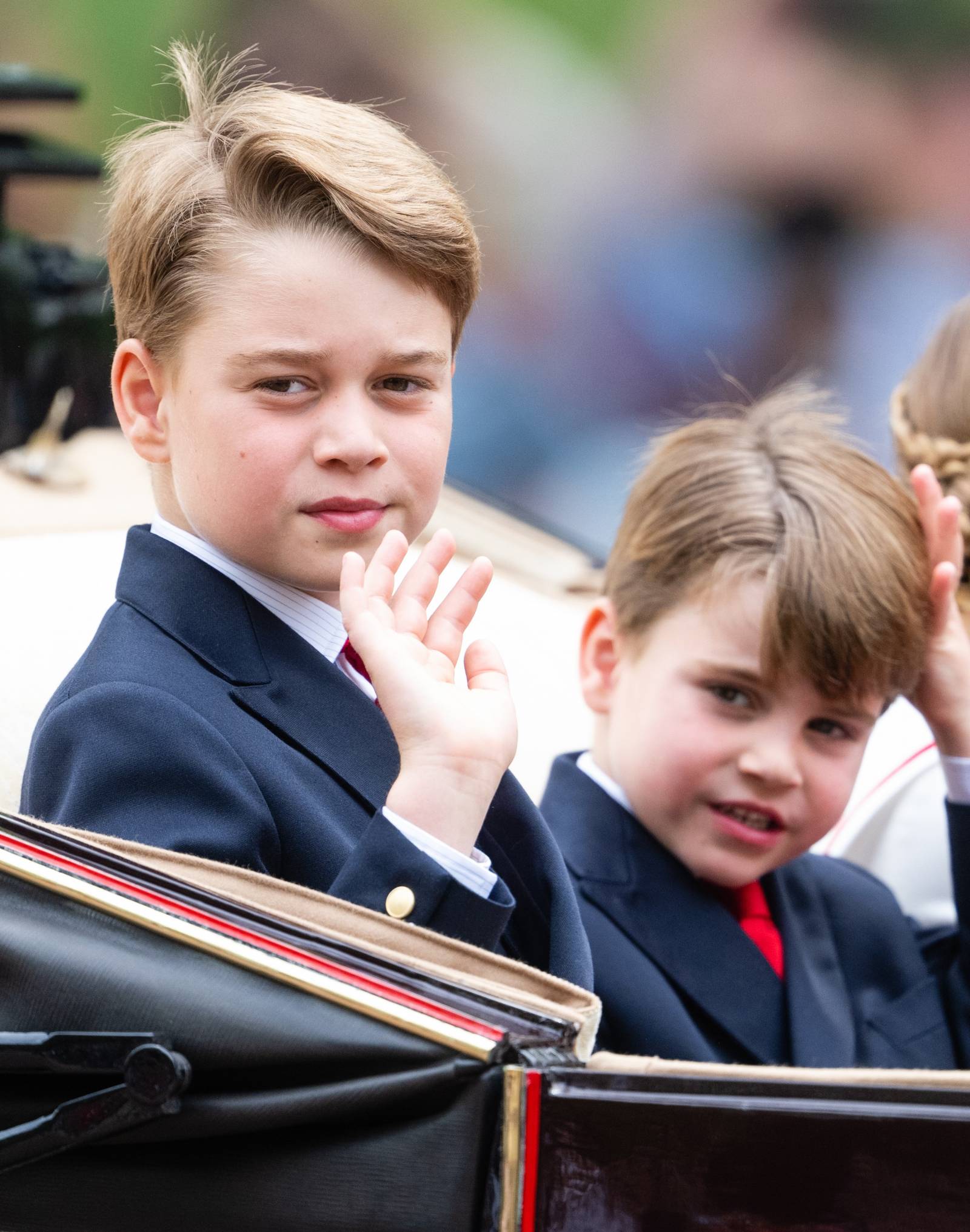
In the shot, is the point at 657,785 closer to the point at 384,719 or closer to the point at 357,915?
the point at 384,719

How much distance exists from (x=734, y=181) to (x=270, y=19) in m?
1.35

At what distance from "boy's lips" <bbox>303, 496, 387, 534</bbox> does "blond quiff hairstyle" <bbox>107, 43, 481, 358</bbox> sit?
0.41ft

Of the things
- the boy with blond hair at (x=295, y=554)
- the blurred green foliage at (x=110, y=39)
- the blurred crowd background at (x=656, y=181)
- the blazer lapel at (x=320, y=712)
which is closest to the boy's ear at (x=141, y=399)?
the boy with blond hair at (x=295, y=554)

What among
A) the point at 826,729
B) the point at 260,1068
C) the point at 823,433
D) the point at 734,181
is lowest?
the point at 260,1068

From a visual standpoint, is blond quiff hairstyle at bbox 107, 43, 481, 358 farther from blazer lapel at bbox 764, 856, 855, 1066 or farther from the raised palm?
blazer lapel at bbox 764, 856, 855, 1066

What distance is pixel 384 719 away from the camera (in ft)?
2.80

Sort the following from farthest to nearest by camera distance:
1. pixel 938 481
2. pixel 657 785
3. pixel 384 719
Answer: pixel 938 481 → pixel 657 785 → pixel 384 719

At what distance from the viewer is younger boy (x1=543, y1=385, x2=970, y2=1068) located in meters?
1.04

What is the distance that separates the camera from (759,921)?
3.69ft

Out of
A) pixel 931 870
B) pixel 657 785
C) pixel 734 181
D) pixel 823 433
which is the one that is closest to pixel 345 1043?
pixel 657 785

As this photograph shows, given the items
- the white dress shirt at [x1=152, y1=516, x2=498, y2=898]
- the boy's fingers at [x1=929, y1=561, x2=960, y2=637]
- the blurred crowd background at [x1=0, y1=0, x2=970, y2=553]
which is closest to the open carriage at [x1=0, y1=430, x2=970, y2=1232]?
the white dress shirt at [x1=152, y1=516, x2=498, y2=898]

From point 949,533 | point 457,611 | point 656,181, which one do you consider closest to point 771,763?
point 949,533

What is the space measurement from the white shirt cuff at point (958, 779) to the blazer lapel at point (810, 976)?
0.42ft

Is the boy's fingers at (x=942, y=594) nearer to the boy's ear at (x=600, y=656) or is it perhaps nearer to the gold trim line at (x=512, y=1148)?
the boy's ear at (x=600, y=656)
